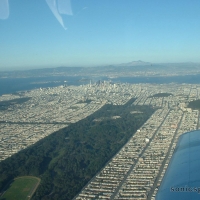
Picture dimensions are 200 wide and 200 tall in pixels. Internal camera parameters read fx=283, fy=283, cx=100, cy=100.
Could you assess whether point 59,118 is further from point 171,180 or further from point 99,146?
point 171,180

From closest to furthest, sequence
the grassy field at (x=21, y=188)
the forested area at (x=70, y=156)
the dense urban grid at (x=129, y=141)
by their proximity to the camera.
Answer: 1. the grassy field at (x=21, y=188)
2. the dense urban grid at (x=129, y=141)
3. the forested area at (x=70, y=156)

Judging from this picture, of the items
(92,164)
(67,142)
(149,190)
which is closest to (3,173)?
(92,164)

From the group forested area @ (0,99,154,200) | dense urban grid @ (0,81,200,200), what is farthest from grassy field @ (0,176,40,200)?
dense urban grid @ (0,81,200,200)

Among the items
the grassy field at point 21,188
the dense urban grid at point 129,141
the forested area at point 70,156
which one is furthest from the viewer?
the forested area at point 70,156

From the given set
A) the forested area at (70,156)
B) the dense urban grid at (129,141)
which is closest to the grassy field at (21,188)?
the forested area at (70,156)

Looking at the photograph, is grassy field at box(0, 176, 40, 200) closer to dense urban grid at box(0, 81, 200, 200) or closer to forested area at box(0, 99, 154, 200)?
forested area at box(0, 99, 154, 200)

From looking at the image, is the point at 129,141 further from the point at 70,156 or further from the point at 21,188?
the point at 21,188

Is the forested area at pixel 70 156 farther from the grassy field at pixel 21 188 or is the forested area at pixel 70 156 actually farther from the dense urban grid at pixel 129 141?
the dense urban grid at pixel 129 141
